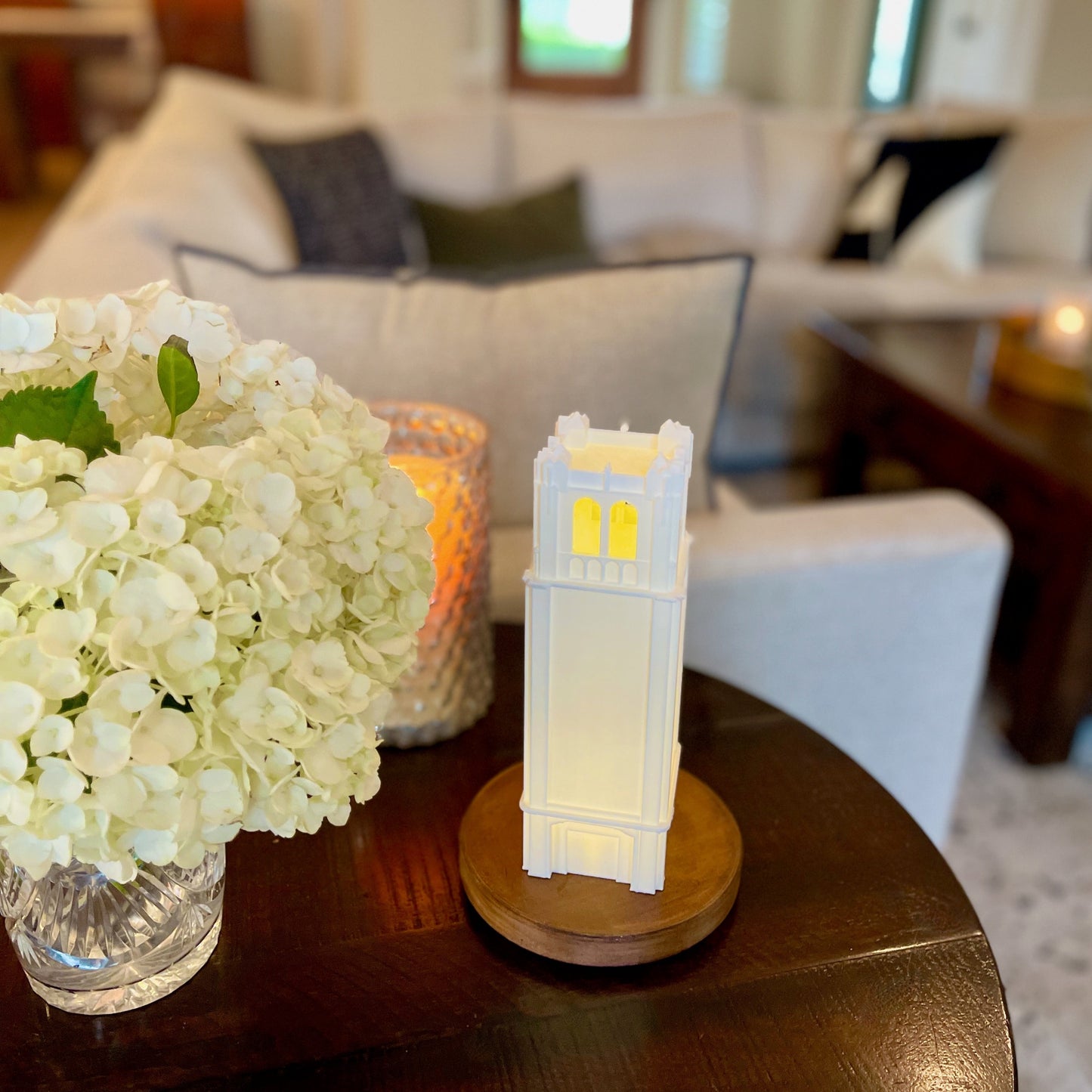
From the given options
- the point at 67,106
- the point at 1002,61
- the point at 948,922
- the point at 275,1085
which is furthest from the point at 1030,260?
the point at 67,106

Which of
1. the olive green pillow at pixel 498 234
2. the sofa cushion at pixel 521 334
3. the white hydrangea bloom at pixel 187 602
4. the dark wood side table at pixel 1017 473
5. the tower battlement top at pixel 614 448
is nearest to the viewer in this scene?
the white hydrangea bloom at pixel 187 602

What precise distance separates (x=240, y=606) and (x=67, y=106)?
22.7ft

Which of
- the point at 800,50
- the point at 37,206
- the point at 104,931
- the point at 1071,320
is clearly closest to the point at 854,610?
the point at 104,931

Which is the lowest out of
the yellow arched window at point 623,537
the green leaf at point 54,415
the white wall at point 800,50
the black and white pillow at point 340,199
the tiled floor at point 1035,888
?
the tiled floor at point 1035,888

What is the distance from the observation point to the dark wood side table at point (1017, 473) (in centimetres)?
169

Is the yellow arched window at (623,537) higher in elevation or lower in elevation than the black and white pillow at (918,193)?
higher

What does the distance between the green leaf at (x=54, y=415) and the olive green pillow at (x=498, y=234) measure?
7.31ft

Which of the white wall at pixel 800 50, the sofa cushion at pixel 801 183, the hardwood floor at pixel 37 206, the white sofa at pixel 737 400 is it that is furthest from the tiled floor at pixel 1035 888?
the white wall at pixel 800 50

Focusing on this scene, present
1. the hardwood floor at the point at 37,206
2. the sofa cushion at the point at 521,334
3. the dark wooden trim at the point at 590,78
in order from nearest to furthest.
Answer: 1. the sofa cushion at the point at 521,334
2. the hardwood floor at the point at 37,206
3. the dark wooden trim at the point at 590,78

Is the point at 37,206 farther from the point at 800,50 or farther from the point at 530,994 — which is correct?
the point at 530,994

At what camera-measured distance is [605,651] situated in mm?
632

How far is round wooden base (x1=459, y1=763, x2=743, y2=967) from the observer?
0.66 meters

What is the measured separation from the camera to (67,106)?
6254 mm

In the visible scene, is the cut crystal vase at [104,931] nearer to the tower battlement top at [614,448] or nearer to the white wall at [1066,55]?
the tower battlement top at [614,448]
